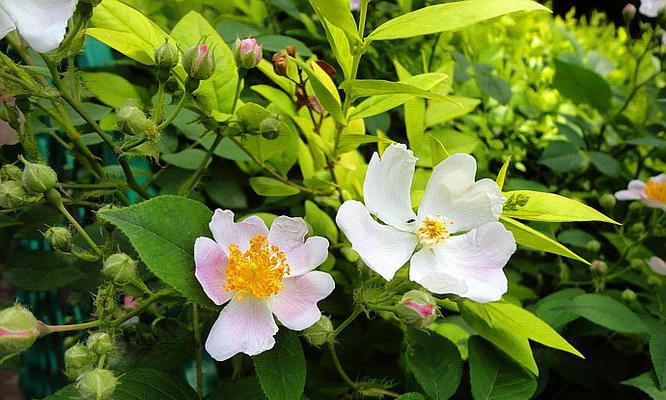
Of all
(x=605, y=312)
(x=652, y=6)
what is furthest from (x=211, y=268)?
(x=652, y=6)

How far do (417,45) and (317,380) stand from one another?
539 mm

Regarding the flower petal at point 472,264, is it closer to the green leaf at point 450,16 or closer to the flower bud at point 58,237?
the green leaf at point 450,16

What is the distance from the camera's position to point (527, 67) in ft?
4.06

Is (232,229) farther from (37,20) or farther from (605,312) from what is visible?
(605,312)

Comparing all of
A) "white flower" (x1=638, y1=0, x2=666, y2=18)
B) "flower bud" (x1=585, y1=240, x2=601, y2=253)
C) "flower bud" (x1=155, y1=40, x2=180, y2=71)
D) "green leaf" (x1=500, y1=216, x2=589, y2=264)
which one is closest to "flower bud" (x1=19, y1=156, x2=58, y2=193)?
"flower bud" (x1=155, y1=40, x2=180, y2=71)

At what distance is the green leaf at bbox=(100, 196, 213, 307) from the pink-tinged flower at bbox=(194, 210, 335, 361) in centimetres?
1

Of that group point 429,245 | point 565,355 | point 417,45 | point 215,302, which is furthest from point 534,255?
point 215,302

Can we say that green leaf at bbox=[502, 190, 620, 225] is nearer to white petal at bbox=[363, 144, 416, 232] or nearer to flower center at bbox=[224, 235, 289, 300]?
white petal at bbox=[363, 144, 416, 232]

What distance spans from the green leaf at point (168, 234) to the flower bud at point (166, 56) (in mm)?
115

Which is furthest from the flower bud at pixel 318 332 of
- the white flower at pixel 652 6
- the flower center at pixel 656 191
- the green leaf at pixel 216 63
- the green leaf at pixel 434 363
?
the white flower at pixel 652 6

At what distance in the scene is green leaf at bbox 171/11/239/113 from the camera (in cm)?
58

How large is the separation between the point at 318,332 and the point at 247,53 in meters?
0.23

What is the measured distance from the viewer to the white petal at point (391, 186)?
48cm

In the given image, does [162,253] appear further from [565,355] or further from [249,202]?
[565,355]
